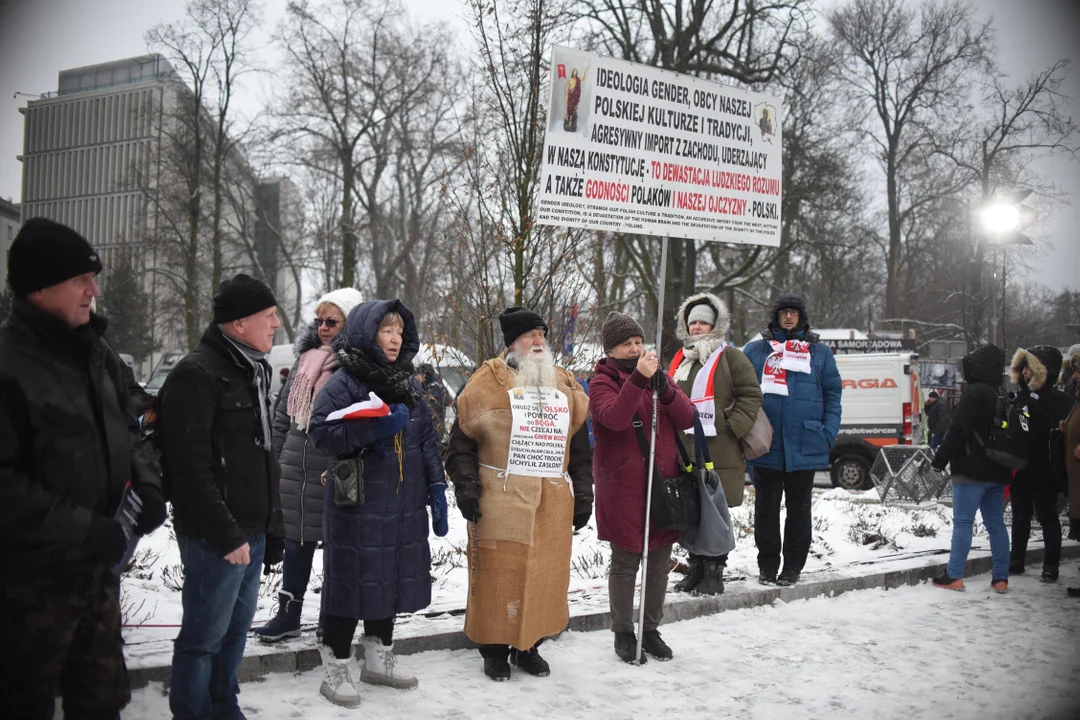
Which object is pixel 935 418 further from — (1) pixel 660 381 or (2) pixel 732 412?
(1) pixel 660 381

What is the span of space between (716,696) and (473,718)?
47.1 inches

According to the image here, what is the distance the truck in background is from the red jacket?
1009 centimetres

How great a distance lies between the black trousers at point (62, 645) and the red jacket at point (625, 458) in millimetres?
2548

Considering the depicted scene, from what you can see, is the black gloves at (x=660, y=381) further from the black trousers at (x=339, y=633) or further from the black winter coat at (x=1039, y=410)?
the black winter coat at (x=1039, y=410)

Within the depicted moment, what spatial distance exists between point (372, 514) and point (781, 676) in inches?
89.1

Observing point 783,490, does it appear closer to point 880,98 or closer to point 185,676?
point 185,676

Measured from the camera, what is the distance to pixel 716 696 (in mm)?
4125

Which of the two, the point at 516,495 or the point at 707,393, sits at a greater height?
the point at 707,393

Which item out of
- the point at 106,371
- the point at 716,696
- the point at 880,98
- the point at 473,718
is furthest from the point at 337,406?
the point at 880,98

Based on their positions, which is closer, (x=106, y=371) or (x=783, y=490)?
(x=106, y=371)

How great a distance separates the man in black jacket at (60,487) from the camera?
2.39 metres

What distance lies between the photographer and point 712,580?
18.7 ft

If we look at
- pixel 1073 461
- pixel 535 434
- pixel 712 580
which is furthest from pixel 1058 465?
pixel 535 434

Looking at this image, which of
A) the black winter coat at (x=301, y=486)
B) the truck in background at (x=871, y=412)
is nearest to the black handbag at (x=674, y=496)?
the black winter coat at (x=301, y=486)
